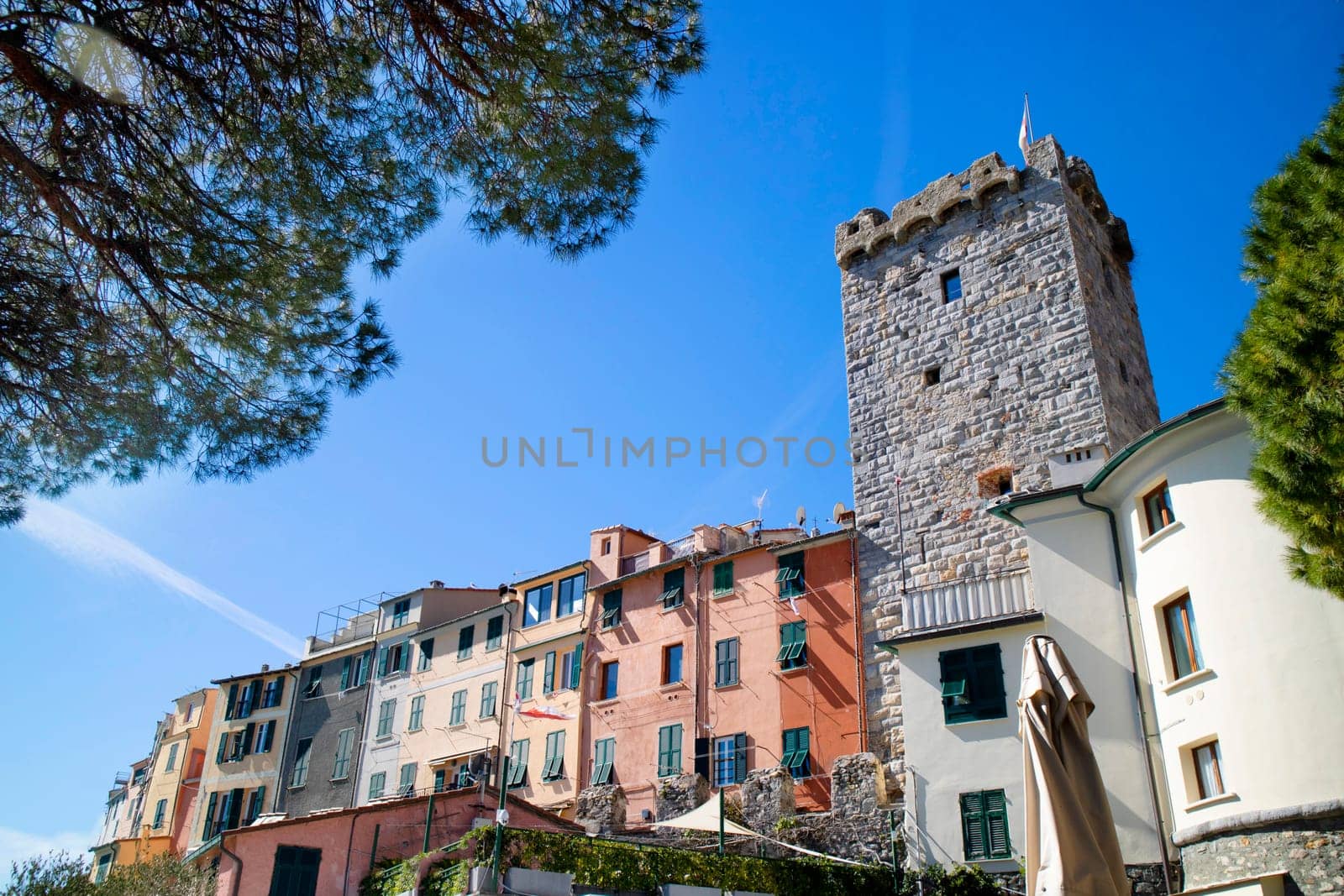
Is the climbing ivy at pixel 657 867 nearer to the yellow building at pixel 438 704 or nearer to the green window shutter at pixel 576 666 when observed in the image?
the green window shutter at pixel 576 666

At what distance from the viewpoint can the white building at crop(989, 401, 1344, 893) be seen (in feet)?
43.2

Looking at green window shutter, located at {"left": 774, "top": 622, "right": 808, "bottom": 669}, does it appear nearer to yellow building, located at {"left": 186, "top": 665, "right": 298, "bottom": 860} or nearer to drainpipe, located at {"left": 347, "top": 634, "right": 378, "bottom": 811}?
drainpipe, located at {"left": 347, "top": 634, "right": 378, "bottom": 811}

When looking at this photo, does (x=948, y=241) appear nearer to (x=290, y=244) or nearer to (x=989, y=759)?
(x=989, y=759)

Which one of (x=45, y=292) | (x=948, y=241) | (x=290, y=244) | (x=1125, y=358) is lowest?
(x=45, y=292)

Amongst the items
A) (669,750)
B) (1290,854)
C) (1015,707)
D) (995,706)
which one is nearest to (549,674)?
(669,750)

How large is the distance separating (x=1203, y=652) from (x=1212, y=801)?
6.37ft

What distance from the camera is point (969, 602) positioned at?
781 inches

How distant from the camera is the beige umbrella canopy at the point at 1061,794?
10516mm

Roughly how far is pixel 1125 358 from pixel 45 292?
72.9 feet

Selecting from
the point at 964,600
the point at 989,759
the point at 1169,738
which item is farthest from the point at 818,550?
the point at 1169,738

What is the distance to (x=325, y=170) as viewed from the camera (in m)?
10.8

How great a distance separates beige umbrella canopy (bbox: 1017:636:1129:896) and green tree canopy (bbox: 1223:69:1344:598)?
3050 millimetres

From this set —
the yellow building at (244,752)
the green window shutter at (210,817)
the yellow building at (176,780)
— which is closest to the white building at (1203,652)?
the yellow building at (244,752)

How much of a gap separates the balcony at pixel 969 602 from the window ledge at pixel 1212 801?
4.37 metres
